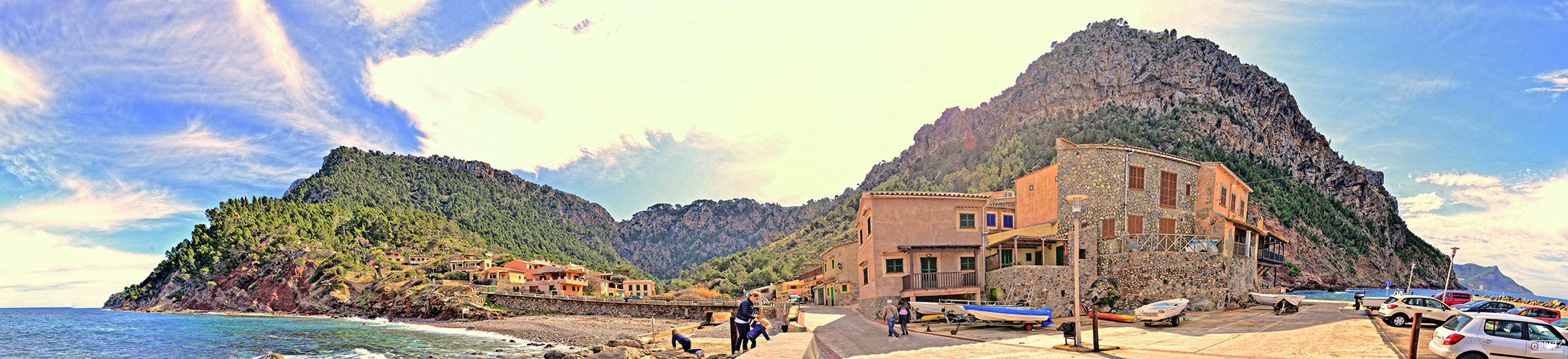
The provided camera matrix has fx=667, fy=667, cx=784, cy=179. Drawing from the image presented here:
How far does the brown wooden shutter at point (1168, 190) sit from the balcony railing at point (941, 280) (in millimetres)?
9858

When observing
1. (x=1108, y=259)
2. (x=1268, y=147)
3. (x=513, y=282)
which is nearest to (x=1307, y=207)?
(x=1268, y=147)

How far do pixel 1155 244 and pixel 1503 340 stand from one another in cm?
1966

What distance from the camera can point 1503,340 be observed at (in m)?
12.3

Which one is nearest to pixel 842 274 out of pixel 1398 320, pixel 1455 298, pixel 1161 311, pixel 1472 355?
pixel 1161 311

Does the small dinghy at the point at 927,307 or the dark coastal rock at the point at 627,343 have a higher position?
the small dinghy at the point at 927,307

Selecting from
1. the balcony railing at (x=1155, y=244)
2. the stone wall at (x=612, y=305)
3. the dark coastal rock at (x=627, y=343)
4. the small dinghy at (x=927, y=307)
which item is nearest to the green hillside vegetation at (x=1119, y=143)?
the stone wall at (x=612, y=305)

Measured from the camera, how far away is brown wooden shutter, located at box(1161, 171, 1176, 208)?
33.0 meters

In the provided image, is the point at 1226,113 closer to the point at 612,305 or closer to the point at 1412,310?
the point at 612,305

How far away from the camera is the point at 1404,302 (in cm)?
2212

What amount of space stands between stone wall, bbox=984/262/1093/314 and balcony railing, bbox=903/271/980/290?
9.49ft

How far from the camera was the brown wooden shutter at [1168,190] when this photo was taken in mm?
33031

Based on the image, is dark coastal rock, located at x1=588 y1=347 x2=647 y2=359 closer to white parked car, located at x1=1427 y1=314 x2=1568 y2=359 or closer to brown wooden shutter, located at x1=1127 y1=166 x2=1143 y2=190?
white parked car, located at x1=1427 y1=314 x2=1568 y2=359

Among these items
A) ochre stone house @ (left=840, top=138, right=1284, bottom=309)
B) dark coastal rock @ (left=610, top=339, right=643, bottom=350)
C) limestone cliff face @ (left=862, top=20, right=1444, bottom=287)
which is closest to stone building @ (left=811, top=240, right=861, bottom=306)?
ochre stone house @ (left=840, top=138, right=1284, bottom=309)

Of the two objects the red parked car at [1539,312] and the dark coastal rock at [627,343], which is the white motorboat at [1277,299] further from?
the dark coastal rock at [627,343]
